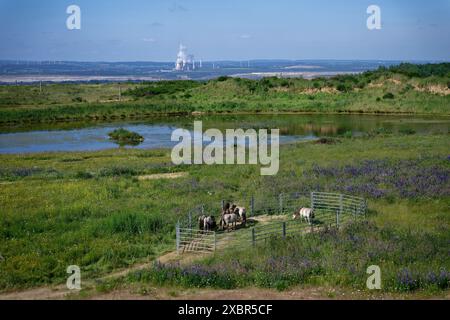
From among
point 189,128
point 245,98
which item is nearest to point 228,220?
point 189,128

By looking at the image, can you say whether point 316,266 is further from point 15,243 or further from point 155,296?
point 15,243

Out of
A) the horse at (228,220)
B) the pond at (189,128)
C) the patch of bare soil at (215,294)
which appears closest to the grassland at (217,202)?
the patch of bare soil at (215,294)

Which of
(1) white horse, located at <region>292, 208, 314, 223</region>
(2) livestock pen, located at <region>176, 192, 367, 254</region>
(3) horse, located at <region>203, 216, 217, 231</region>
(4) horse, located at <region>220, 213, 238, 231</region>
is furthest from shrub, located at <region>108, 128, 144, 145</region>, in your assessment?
(1) white horse, located at <region>292, 208, 314, 223</region>

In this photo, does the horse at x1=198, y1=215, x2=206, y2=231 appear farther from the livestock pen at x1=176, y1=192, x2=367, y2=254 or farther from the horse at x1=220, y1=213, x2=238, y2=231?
the horse at x1=220, y1=213, x2=238, y2=231

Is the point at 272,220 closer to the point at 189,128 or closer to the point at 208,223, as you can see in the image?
the point at 208,223

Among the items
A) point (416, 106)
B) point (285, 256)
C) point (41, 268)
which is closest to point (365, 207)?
point (285, 256)

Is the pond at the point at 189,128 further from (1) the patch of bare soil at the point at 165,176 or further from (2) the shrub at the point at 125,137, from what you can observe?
(1) the patch of bare soil at the point at 165,176
